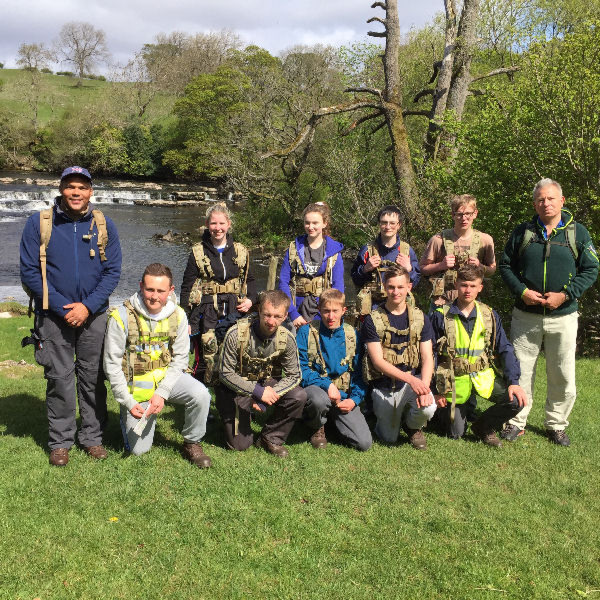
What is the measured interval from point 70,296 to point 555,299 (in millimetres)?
4956

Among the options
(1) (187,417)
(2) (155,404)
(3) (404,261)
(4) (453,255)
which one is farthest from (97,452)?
(4) (453,255)

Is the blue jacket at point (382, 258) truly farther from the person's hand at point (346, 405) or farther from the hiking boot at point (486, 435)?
the hiking boot at point (486, 435)

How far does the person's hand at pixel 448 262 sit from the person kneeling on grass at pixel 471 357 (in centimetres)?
51

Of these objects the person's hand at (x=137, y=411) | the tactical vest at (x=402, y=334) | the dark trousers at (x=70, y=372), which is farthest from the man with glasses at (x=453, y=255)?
the dark trousers at (x=70, y=372)

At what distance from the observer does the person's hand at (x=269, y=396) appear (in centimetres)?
547

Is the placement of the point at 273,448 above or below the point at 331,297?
below

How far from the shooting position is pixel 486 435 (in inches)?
243

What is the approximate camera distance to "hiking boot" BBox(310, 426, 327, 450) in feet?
19.3

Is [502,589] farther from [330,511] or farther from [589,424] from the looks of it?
[589,424]

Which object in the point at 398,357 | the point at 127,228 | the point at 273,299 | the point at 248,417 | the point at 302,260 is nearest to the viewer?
the point at 273,299

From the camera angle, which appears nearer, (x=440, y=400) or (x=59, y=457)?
(x=59, y=457)

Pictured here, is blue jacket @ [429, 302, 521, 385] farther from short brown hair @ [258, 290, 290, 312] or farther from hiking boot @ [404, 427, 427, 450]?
short brown hair @ [258, 290, 290, 312]

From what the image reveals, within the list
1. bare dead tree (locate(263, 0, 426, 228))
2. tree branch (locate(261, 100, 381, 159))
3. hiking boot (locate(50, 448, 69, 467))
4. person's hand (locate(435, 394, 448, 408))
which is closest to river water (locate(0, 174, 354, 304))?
bare dead tree (locate(263, 0, 426, 228))

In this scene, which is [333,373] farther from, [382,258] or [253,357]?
[382,258]
